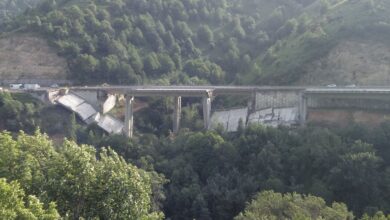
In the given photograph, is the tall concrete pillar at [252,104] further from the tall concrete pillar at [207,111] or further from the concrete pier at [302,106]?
the concrete pier at [302,106]

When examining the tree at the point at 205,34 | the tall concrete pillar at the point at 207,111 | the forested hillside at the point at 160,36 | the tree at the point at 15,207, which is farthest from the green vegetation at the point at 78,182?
the tree at the point at 205,34

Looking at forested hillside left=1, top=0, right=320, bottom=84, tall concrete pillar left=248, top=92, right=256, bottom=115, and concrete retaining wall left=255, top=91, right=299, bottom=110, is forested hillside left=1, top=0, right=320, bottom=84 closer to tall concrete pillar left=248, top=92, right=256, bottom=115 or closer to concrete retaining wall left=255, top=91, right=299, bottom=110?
tall concrete pillar left=248, top=92, right=256, bottom=115

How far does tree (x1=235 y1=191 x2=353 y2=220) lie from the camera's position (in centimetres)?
4269

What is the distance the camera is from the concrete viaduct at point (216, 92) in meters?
73.5

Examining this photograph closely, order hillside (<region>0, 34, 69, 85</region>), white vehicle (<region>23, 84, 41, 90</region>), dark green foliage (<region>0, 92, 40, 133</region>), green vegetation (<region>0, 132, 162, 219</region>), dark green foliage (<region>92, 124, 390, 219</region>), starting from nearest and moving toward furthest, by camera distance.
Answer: green vegetation (<region>0, 132, 162, 219</region>) < dark green foliage (<region>92, 124, 390, 219</region>) < dark green foliage (<region>0, 92, 40, 133</region>) < white vehicle (<region>23, 84, 41, 90</region>) < hillside (<region>0, 34, 69, 85</region>)

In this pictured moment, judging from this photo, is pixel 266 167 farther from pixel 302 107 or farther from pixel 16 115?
pixel 16 115

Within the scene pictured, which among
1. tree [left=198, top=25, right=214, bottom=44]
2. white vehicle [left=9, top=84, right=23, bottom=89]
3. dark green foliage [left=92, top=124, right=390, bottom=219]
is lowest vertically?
dark green foliage [left=92, top=124, right=390, bottom=219]

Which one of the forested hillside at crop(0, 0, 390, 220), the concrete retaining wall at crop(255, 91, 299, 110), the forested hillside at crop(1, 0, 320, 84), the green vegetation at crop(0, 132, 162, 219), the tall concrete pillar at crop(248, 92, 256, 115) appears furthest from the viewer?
the forested hillside at crop(1, 0, 320, 84)

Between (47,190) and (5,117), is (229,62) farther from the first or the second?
(47,190)

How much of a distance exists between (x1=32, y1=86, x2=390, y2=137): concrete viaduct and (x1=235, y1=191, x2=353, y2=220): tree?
30.9 meters

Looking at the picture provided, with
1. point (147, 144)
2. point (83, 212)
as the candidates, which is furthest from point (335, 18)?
point (83, 212)

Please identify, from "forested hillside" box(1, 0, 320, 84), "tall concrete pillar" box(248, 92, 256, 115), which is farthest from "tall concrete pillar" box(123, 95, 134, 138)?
"tall concrete pillar" box(248, 92, 256, 115)

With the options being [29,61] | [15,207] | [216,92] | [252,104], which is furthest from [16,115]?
[15,207]

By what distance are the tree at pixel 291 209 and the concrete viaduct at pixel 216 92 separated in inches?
1218
